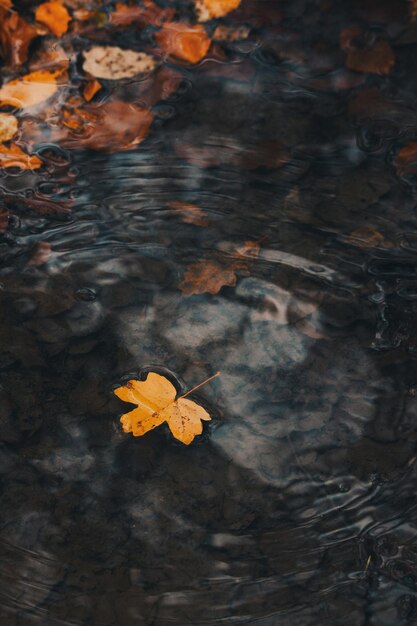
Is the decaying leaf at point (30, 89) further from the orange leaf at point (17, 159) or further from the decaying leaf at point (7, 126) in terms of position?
the orange leaf at point (17, 159)

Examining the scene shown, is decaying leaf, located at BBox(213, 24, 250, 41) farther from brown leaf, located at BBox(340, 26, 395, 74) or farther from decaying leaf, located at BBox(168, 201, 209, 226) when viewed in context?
decaying leaf, located at BBox(168, 201, 209, 226)

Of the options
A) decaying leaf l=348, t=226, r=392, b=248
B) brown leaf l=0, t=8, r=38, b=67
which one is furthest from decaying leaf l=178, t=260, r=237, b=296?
brown leaf l=0, t=8, r=38, b=67

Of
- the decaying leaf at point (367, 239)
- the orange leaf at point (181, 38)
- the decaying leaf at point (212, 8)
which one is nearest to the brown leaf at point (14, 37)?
the orange leaf at point (181, 38)

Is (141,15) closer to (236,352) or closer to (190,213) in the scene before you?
(190,213)

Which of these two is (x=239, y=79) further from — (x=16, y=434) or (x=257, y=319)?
(x=16, y=434)

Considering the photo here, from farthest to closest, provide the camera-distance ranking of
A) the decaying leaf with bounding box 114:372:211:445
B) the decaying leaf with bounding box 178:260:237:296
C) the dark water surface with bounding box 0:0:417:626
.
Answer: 1. the decaying leaf with bounding box 178:260:237:296
2. the decaying leaf with bounding box 114:372:211:445
3. the dark water surface with bounding box 0:0:417:626
